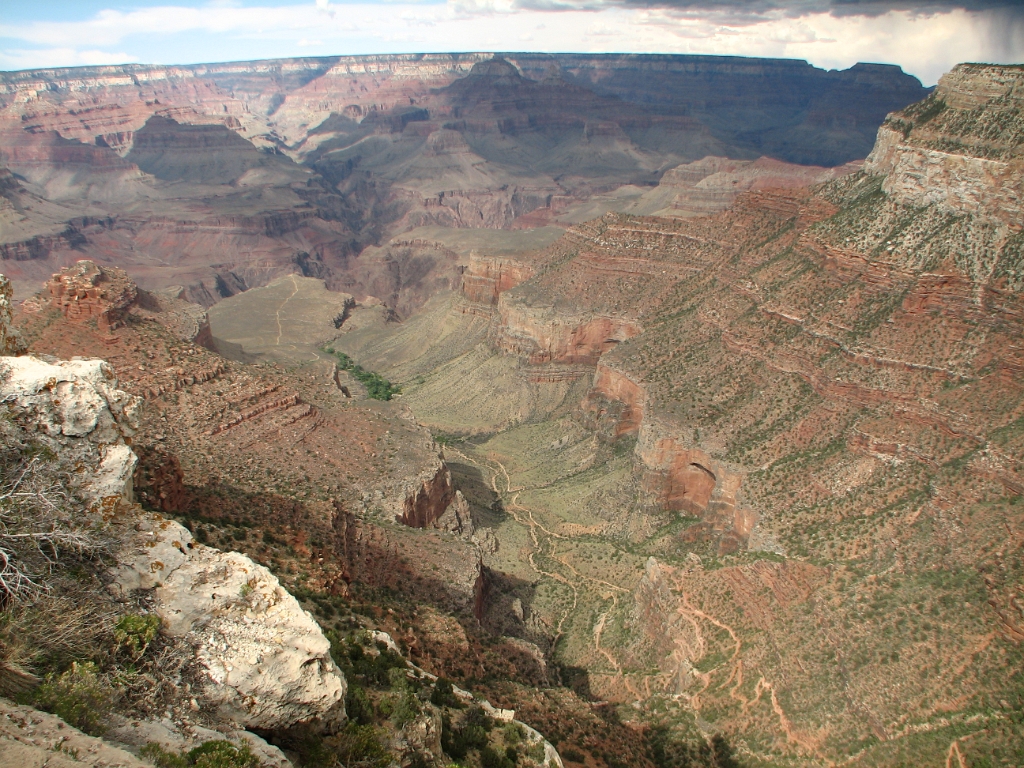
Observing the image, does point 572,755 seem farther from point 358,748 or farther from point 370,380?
point 370,380

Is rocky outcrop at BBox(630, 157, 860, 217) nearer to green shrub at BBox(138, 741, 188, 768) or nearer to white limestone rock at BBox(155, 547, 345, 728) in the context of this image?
white limestone rock at BBox(155, 547, 345, 728)

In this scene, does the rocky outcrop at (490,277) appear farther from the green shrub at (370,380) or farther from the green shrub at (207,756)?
the green shrub at (207,756)

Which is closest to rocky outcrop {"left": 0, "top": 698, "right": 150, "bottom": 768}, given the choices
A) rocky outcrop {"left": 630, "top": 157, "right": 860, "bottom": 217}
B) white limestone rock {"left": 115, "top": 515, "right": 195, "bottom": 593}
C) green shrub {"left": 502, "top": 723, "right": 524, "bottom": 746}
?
white limestone rock {"left": 115, "top": 515, "right": 195, "bottom": 593}

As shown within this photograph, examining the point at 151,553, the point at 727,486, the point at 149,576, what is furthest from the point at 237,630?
the point at 727,486

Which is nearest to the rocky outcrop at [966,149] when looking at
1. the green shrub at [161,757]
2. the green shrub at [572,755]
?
the green shrub at [572,755]

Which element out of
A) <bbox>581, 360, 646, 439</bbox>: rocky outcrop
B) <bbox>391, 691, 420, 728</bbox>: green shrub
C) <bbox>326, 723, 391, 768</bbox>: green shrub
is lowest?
<bbox>581, 360, 646, 439</bbox>: rocky outcrop

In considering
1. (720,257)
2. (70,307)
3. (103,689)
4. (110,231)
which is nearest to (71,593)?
(103,689)

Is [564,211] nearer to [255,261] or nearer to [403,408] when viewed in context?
[255,261]
